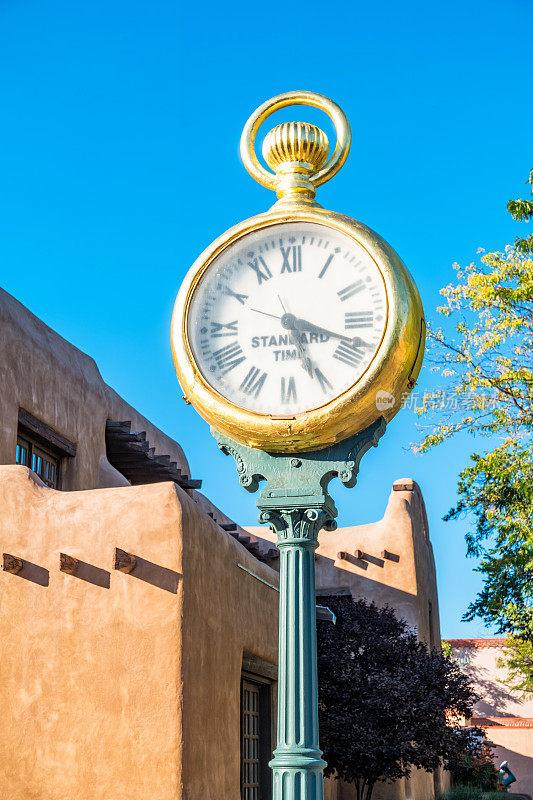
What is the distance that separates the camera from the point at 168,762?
856 centimetres

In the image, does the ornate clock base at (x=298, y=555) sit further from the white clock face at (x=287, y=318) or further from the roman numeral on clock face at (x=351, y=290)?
the roman numeral on clock face at (x=351, y=290)

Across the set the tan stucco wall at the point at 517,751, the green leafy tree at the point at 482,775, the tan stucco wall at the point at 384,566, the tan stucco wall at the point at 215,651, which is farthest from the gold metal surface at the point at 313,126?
the tan stucco wall at the point at 517,751

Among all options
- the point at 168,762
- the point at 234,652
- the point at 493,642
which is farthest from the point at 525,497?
the point at 493,642

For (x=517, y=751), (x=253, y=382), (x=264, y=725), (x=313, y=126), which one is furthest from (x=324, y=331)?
(x=517, y=751)

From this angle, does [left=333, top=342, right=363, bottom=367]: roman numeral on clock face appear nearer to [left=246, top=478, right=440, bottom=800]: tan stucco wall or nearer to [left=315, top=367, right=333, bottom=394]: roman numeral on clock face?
[left=315, top=367, right=333, bottom=394]: roman numeral on clock face

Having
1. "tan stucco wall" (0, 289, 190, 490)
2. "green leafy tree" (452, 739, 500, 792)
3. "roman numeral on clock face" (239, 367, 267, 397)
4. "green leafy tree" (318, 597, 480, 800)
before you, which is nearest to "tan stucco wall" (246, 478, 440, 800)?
"green leafy tree" (318, 597, 480, 800)

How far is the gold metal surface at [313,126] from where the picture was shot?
407 cm

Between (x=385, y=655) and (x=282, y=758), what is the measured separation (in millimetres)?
12260

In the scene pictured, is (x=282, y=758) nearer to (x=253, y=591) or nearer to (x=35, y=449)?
(x=253, y=591)

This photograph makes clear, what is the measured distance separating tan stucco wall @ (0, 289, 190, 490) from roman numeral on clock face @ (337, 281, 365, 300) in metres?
8.14

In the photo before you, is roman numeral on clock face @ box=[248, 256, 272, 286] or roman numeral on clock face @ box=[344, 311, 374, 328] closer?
roman numeral on clock face @ box=[344, 311, 374, 328]

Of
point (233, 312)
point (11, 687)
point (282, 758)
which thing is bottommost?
point (282, 758)

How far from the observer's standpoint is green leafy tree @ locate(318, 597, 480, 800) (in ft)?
47.1

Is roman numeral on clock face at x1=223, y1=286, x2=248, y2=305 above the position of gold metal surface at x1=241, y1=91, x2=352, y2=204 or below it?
below
